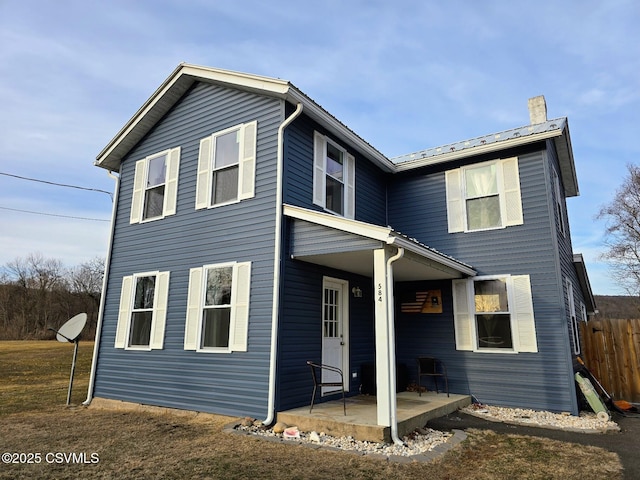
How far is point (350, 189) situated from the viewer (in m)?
8.21

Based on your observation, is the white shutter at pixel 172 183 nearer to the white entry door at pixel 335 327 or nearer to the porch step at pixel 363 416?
the white entry door at pixel 335 327

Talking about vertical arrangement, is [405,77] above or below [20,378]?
above

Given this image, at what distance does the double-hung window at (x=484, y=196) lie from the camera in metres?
7.95

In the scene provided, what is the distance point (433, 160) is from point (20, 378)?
14.3m

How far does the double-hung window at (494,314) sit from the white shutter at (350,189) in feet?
8.76

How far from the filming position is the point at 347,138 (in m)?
7.83

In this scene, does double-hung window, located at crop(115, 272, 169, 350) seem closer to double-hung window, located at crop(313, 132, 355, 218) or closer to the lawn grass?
the lawn grass

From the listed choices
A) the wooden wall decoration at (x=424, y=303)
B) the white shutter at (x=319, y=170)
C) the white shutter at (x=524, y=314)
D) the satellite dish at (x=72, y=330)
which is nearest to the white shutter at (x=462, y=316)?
the wooden wall decoration at (x=424, y=303)

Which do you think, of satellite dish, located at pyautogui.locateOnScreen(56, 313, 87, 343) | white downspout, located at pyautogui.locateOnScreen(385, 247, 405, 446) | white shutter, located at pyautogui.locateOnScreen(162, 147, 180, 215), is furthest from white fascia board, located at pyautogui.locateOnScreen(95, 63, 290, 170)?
satellite dish, located at pyautogui.locateOnScreen(56, 313, 87, 343)

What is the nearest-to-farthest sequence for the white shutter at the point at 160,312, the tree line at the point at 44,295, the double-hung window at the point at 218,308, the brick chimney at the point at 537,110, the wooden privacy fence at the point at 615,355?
the double-hung window at the point at 218,308 < the white shutter at the point at 160,312 < the wooden privacy fence at the point at 615,355 < the brick chimney at the point at 537,110 < the tree line at the point at 44,295

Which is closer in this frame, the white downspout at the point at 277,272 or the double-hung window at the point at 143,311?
the white downspout at the point at 277,272

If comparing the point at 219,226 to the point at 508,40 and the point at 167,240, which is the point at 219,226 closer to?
the point at 167,240

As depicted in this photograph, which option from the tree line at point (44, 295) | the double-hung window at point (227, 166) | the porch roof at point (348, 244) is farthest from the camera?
the tree line at point (44, 295)

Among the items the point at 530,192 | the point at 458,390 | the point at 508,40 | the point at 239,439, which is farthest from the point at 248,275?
the point at 508,40
